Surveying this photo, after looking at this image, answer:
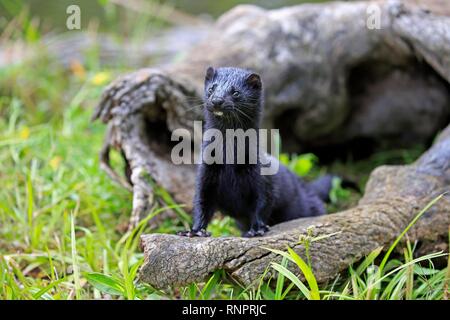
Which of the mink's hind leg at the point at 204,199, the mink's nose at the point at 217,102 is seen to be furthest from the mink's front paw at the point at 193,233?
the mink's nose at the point at 217,102

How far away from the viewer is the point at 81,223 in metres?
4.64

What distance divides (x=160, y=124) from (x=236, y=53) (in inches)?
42.1

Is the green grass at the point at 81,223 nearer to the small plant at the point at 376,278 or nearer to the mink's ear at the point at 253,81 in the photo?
the small plant at the point at 376,278

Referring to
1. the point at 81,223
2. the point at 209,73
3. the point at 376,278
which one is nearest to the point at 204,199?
the point at 209,73

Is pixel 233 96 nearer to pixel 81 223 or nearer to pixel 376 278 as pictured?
pixel 376 278

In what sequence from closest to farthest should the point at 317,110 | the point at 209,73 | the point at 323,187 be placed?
the point at 209,73 < the point at 323,187 < the point at 317,110

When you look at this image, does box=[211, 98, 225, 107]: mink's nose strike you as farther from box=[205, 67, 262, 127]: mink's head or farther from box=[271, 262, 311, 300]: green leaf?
box=[271, 262, 311, 300]: green leaf

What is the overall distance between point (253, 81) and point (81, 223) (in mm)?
1898

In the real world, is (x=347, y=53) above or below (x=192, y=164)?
above

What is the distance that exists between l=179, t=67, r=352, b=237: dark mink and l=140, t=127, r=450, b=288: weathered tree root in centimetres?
25

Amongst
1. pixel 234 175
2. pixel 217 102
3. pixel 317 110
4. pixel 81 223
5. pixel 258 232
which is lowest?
pixel 81 223
